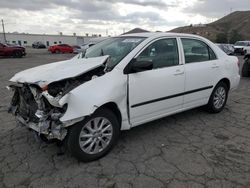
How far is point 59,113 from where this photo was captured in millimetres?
3104

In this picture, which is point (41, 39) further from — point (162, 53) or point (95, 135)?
point (95, 135)

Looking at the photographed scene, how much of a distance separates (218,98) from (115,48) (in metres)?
2.52

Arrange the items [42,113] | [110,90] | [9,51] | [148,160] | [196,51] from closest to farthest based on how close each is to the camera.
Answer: [42,113] < [110,90] < [148,160] < [196,51] < [9,51]

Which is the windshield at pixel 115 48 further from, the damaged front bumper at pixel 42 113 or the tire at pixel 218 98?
the tire at pixel 218 98

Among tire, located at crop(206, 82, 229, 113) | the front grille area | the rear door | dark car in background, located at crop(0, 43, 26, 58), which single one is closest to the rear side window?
the rear door

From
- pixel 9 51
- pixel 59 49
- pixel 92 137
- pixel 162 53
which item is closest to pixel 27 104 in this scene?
pixel 92 137

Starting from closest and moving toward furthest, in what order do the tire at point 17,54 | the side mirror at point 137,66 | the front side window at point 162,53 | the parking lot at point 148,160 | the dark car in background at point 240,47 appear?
the parking lot at point 148,160 → the side mirror at point 137,66 → the front side window at point 162,53 → the tire at point 17,54 → the dark car in background at point 240,47

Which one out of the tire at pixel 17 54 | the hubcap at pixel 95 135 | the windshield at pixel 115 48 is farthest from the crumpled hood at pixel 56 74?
the tire at pixel 17 54

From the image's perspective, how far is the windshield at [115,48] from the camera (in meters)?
3.77

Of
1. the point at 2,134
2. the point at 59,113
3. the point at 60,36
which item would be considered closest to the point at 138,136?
the point at 59,113

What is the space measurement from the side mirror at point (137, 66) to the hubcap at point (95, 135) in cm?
78

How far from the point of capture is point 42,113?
3.17 metres

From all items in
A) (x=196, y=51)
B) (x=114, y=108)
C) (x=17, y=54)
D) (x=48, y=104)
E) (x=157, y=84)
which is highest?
(x=196, y=51)

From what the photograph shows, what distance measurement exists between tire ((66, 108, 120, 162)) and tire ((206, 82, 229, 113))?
8.11 feet
